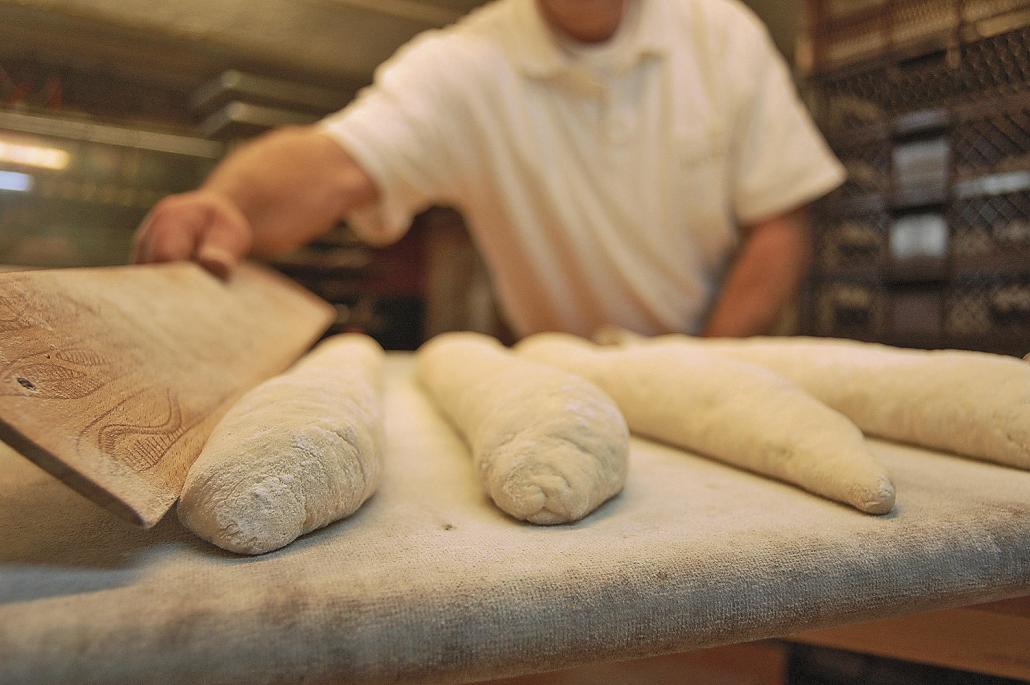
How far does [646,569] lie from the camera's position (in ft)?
1.49

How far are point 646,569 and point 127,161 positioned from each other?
2.95 ft

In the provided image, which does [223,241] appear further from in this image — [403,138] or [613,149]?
[613,149]

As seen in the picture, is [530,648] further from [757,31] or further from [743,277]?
[757,31]

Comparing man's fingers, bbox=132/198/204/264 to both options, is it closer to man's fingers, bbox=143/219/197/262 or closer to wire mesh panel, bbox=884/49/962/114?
man's fingers, bbox=143/219/197/262

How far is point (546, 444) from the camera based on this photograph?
1.92 feet

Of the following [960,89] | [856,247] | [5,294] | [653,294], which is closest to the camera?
[5,294]

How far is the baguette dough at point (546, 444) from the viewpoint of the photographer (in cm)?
55

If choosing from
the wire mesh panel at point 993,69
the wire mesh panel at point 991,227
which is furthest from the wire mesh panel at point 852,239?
the wire mesh panel at point 993,69

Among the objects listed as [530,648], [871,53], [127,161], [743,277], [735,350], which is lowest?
[530,648]

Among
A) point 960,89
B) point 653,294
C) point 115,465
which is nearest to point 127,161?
point 115,465

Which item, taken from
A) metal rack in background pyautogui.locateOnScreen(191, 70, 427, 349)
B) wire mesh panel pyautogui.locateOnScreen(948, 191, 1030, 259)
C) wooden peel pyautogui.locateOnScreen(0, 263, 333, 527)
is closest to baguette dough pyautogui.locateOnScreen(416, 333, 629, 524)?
wooden peel pyautogui.locateOnScreen(0, 263, 333, 527)

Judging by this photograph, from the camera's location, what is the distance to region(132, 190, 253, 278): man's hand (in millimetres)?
1074

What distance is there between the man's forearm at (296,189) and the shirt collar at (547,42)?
0.53m

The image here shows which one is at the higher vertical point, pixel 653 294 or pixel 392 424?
pixel 653 294
